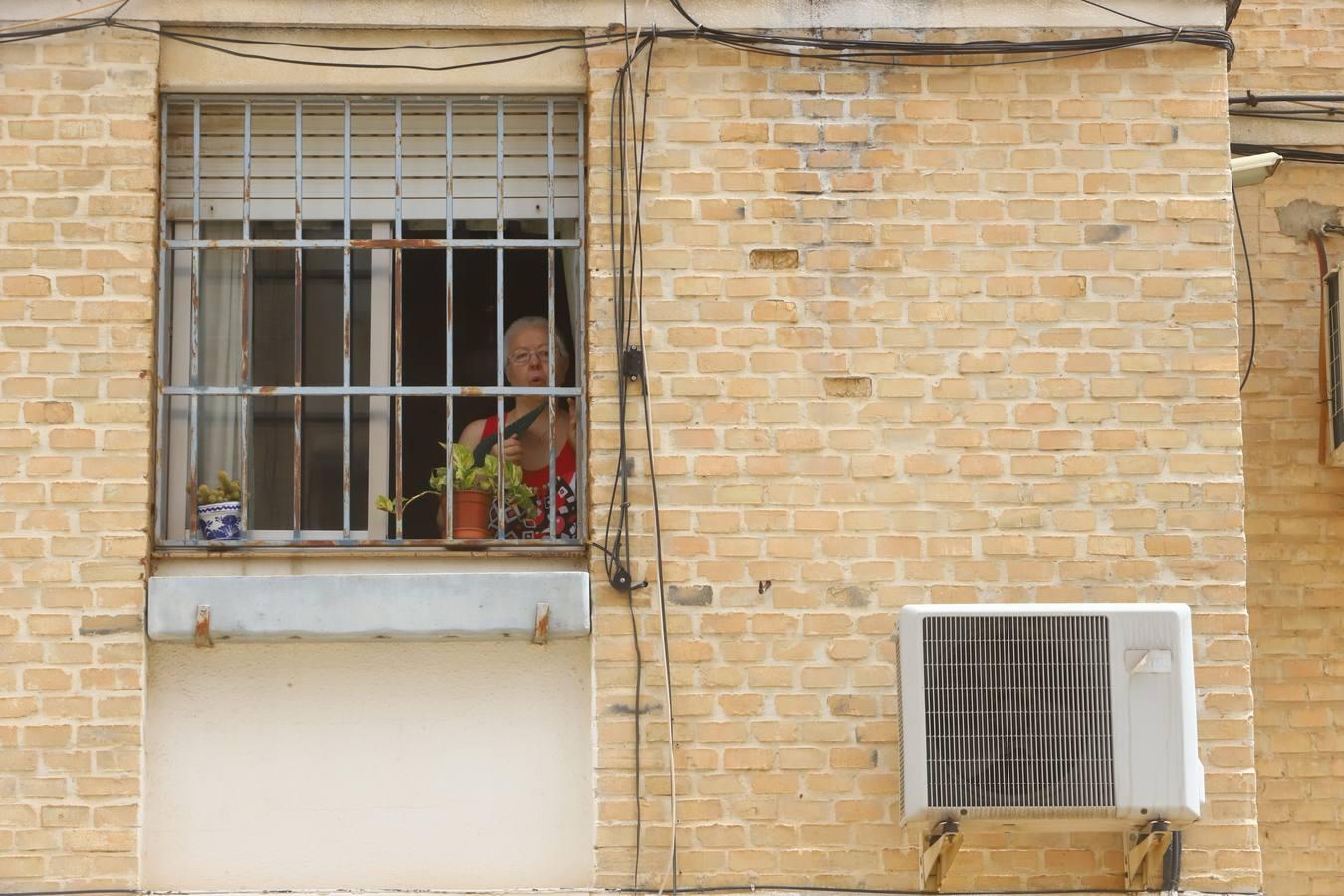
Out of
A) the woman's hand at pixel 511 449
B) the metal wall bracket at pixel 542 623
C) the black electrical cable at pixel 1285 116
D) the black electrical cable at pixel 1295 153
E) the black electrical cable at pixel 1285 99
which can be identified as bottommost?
the metal wall bracket at pixel 542 623

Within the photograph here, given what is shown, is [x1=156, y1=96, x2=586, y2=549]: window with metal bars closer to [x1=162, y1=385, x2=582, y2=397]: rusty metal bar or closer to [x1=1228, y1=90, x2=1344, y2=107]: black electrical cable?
[x1=162, y1=385, x2=582, y2=397]: rusty metal bar

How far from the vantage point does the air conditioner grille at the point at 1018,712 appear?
5.57 meters

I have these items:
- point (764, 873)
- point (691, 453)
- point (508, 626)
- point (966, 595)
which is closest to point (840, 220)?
point (691, 453)

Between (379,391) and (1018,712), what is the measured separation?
2.43 m

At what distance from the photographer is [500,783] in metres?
6.18

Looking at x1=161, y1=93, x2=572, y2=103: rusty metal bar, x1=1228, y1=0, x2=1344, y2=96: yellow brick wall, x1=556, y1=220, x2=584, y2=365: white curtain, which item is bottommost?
x1=556, y1=220, x2=584, y2=365: white curtain

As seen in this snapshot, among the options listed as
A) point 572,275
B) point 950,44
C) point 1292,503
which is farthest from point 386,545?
point 1292,503

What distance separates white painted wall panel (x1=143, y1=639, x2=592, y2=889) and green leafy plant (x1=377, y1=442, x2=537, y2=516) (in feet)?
1.74

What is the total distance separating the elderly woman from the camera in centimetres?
653

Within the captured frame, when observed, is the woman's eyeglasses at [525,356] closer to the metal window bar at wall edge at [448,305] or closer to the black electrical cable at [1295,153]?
the metal window bar at wall edge at [448,305]

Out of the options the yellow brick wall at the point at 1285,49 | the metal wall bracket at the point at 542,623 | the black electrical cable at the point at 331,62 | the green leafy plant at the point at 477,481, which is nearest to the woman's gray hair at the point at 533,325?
the green leafy plant at the point at 477,481

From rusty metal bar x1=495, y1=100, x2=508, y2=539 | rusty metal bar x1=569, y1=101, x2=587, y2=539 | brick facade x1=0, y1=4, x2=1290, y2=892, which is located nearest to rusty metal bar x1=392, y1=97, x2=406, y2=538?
rusty metal bar x1=495, y1=100, x2=508, y2=539

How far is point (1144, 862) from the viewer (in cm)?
597

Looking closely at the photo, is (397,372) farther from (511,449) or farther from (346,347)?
(511,449)
